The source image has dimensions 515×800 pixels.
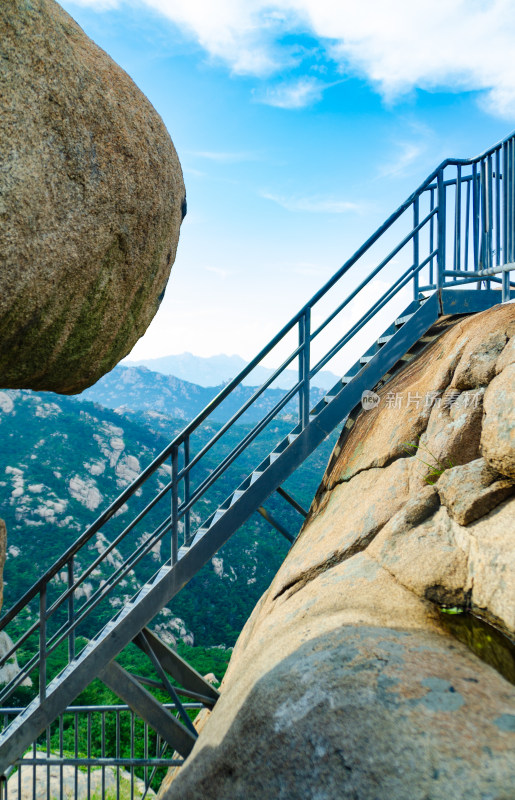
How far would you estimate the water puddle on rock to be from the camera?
10.2 feet

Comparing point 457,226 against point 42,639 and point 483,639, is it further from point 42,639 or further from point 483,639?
point 42,639

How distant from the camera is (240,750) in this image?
3.00 metres

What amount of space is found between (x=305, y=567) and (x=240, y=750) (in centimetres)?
205

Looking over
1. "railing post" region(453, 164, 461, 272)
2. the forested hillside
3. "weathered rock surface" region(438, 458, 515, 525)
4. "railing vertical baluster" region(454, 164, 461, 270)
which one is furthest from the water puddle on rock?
the forested hillside

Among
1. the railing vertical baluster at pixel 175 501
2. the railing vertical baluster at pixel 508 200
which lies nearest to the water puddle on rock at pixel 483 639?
the railing vertical baluster at pixel 175 501

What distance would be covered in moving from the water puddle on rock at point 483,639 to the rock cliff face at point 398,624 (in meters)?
0.08

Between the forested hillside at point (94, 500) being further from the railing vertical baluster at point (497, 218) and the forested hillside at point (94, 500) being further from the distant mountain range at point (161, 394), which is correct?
the distant mountain range at point (161, 394)

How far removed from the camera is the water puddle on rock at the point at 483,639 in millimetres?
3107

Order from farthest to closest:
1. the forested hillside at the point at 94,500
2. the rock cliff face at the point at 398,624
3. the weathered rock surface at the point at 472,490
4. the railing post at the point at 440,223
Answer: the forested hillside at the point at 94,500, the railing post at the point at 440,223, the weathered rock surface at the point at 472,490, the rock cliff face at the point at 398,624

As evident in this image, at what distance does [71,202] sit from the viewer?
3117mm

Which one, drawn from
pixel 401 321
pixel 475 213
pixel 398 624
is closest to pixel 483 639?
pixel 398 624

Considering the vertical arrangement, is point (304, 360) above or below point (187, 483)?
above

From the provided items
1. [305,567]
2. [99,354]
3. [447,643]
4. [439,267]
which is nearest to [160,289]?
[99,354]

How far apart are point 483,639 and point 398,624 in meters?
0.52
